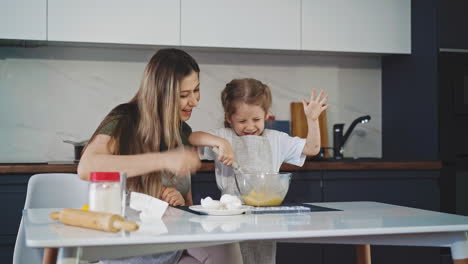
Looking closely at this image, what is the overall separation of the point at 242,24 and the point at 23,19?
1.10 metres

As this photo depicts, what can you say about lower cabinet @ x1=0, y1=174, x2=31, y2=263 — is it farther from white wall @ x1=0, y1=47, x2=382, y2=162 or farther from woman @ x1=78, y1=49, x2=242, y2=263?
woman @ x1=78, y1=49, x2=242, y2=263

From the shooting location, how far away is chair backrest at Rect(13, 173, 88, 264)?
6.43ft

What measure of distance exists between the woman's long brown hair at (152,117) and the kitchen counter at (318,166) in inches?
31.8

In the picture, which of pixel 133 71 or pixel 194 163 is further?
pixel 133 71

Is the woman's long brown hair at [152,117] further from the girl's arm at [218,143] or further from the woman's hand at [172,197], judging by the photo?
the girl's arm at [218,143]

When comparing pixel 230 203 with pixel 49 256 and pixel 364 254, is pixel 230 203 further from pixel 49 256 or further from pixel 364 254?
pixel 364 254

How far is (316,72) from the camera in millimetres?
3598

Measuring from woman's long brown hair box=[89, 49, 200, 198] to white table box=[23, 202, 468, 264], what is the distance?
0.31 meters

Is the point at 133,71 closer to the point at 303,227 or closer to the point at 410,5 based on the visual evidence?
the point at 410,5

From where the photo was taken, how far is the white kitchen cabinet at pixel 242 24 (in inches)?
122

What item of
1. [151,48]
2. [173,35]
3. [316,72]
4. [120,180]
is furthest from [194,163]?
[316,72]

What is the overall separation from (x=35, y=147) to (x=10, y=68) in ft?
1.44

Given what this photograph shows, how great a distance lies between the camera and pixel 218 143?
2043 millimetres

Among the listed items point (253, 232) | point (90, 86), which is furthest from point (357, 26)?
point (253, 232)
